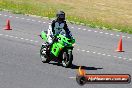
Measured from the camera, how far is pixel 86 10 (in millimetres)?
46344

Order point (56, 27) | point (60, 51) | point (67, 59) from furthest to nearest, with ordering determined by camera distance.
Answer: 1. point (56, 27)
2. point (60, 51)
3. point (67, 59)

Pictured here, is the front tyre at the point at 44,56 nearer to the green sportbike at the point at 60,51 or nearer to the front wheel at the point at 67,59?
the green sportbike at the point at 60,51

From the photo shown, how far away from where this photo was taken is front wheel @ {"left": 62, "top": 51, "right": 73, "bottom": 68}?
22359 millimetres

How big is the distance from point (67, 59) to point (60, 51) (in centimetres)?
51

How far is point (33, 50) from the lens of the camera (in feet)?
87.6

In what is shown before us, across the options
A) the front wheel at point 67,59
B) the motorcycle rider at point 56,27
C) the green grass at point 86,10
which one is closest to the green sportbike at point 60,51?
the front wheel at point 67,59

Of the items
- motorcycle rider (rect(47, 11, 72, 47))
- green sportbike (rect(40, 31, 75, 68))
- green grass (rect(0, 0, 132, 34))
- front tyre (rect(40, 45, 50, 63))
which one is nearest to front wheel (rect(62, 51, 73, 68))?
green sportbike (rect(40, 31, 75, 68))

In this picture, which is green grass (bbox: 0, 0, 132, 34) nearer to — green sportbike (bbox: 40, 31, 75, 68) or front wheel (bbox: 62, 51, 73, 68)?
green sportbike (bbox: 40, 31, 75, 68)

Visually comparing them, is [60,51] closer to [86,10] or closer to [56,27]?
[56,27]

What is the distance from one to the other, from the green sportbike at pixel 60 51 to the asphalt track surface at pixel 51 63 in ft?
0.90

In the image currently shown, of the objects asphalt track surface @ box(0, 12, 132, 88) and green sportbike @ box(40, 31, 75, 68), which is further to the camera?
green sportbike @ box(40, 31, 75, 68)

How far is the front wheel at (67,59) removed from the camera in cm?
2236

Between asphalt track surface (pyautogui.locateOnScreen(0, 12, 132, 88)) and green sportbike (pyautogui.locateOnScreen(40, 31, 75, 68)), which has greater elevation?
green sportbike (pyautogui.locateOnScreen(40, 31, 75, 68))

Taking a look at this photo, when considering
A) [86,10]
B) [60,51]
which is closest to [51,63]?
[60,51]
